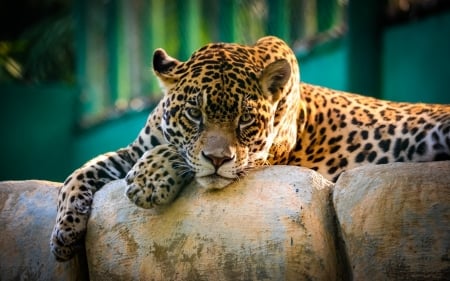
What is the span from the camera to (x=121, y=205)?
6172 mm

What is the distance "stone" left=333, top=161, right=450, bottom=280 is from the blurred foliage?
15.7 metres

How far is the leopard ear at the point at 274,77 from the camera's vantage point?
6.40 metres

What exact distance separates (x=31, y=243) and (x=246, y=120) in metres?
1.67

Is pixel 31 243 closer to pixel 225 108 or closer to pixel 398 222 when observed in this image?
pixel 225 108

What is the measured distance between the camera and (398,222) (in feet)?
17.4

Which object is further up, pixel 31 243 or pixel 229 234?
pixel 229 234

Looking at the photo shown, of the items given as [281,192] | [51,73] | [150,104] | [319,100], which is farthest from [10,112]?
[281,192]

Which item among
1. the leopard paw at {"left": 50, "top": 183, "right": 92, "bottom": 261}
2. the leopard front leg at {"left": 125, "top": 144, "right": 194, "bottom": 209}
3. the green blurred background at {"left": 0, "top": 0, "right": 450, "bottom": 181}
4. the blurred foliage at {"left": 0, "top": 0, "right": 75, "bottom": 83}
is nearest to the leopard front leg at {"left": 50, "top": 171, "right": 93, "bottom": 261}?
the leopard paw at {"left": 50, "top": 183, "right": 92, "bottom": 261}

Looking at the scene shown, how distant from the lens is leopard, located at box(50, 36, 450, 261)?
5.99m

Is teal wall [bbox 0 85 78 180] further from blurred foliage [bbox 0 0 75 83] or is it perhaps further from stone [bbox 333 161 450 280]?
stone [bbox 333 161 450 280]

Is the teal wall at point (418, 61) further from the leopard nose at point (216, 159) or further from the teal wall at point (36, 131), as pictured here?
the teal wall at point (36, 131)

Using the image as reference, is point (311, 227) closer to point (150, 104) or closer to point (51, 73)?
point (150, 104)

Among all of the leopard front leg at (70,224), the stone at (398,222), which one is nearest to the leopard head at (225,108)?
the leopard front leg at (70,224)

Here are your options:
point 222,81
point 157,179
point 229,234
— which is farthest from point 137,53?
point 229,234
